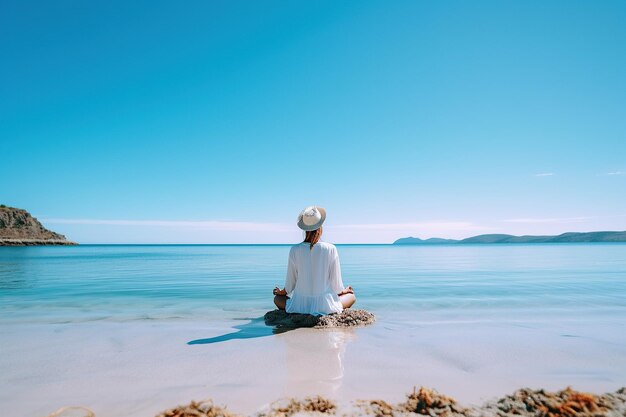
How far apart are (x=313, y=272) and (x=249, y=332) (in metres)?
1.54

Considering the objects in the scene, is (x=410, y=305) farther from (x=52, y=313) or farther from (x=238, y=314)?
(x=52, y=313)

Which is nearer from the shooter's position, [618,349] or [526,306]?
[618,349]

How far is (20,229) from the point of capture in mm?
99750

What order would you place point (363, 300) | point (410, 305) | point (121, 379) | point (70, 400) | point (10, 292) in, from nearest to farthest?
point (70, 400), point (121, 379), point (410, 305), point (363, 300), point (10, 292)

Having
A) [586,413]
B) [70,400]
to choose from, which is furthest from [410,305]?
[70,400]

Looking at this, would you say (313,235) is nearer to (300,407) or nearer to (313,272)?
(313,272)

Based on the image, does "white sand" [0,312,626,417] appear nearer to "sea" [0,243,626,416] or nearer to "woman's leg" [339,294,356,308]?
"sea" [0,243,626,416]

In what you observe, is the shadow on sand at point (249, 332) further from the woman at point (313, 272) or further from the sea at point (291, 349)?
the woman at point (313, 272)

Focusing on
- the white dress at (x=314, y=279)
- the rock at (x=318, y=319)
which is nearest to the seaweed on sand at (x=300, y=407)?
the rock at (x=318, y=319)

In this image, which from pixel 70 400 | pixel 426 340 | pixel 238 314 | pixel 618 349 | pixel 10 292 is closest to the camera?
pixel 70 400

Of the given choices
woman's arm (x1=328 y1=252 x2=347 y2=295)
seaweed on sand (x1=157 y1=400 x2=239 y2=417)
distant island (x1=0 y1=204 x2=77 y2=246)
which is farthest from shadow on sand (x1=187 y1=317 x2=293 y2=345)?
distant island (x1=0 y1=204 x2=77 y2=246)

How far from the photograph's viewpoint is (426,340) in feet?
19.4

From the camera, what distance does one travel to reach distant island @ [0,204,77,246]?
94.1m

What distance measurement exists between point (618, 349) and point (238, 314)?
6.99 meters
